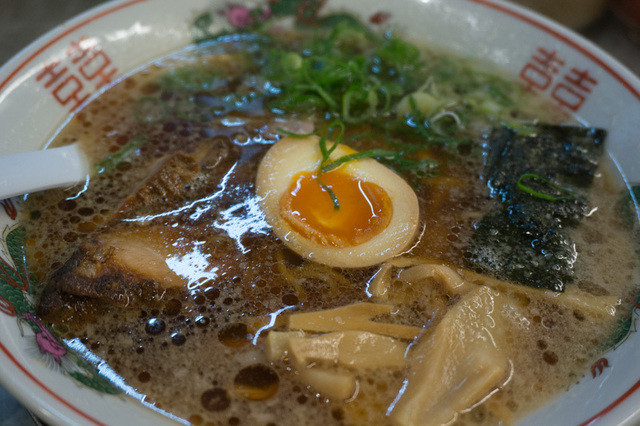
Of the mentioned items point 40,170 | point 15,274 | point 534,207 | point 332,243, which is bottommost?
point 15,274

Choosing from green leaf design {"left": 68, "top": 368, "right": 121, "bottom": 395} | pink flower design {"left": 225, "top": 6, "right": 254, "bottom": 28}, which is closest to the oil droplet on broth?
green leaf design {"left": 68, "top": 368, "right": 121, "bottom": 395}

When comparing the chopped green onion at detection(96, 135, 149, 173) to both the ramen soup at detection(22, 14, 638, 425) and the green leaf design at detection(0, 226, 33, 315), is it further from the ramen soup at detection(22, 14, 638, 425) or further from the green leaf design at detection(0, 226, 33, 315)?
the green leaf design at detection(0, 226, 33, 315)

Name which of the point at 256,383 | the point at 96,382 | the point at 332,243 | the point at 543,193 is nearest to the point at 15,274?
the point at 96,382

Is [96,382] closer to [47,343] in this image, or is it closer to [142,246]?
[47,343]

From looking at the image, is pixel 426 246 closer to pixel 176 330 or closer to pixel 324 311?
pixel 324 311

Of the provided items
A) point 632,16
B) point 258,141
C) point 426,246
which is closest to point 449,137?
point 426,246

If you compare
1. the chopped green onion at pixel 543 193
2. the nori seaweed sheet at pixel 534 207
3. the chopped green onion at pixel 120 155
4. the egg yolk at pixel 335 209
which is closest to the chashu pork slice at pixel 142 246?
the chopped green onion at pixel 120 155
